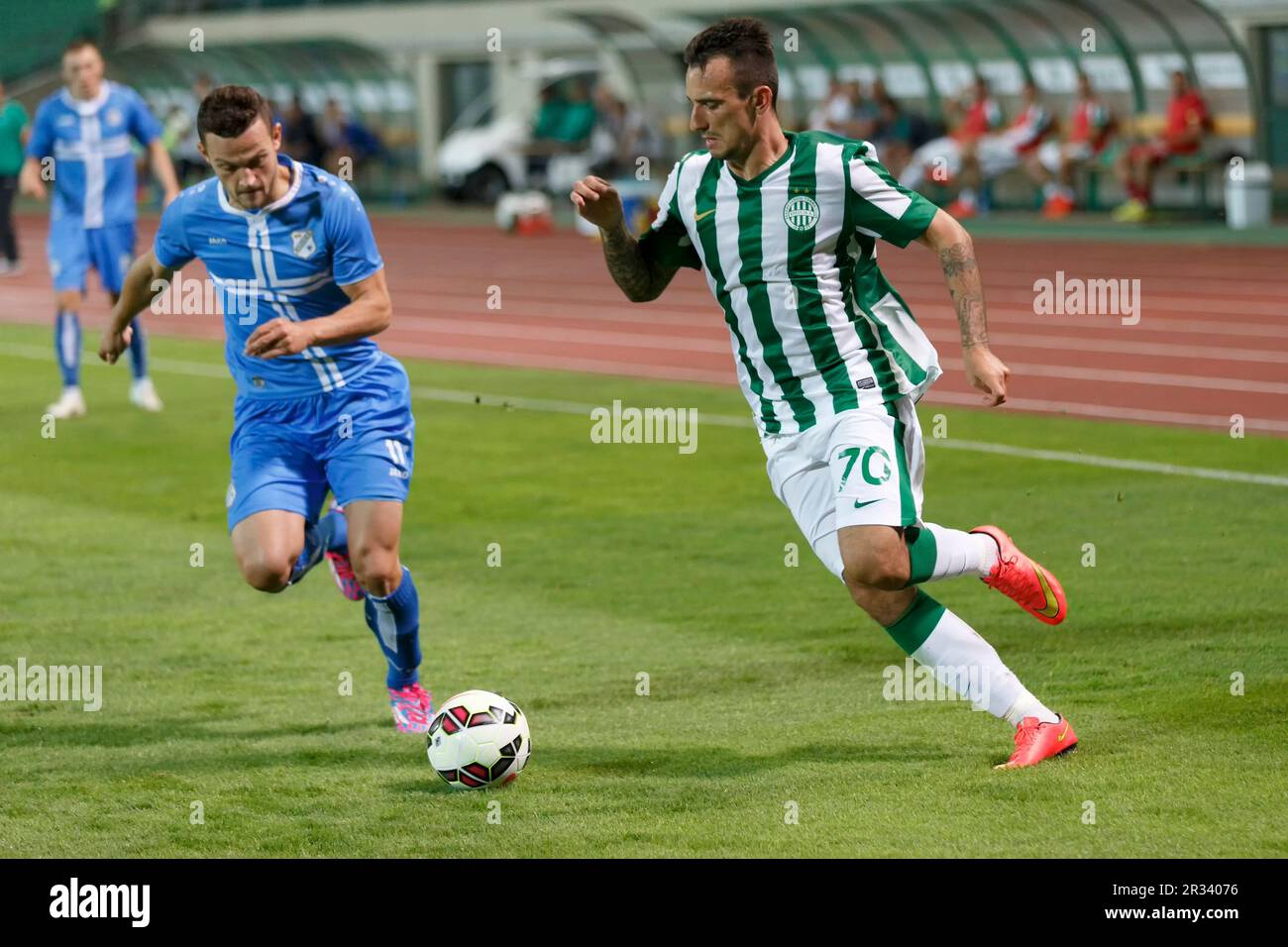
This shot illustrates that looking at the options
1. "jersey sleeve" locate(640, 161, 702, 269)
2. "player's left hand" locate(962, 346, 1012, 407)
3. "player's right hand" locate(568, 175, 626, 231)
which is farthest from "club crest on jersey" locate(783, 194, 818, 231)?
"player's left hand" locate(962, 346, 1012, 407)

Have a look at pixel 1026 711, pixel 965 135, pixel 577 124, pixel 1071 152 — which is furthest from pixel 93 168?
pixel 577 124

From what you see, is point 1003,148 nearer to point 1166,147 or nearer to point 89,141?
point 1166,147

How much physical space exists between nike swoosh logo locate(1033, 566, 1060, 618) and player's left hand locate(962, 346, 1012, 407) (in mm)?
832

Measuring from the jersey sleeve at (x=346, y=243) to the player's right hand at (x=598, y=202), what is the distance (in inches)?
37.0

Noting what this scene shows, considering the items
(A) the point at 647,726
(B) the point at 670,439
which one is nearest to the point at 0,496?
(B) the point at 670,439

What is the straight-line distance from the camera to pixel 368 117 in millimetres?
40469

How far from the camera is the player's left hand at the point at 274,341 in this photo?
241 inches

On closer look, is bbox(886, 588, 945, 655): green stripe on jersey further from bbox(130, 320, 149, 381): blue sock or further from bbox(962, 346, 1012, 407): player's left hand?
bbox(130, 320, 149, 381): blue sock

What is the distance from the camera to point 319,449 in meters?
6.71

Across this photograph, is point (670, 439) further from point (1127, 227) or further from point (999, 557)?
point (1127, 227)

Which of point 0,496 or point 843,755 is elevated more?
point 0,496

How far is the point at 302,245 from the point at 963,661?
2.58 meters

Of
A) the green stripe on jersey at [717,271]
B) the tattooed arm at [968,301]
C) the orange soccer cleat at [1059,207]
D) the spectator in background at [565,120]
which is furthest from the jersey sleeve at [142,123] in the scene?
the spectator in background at [565,120]
